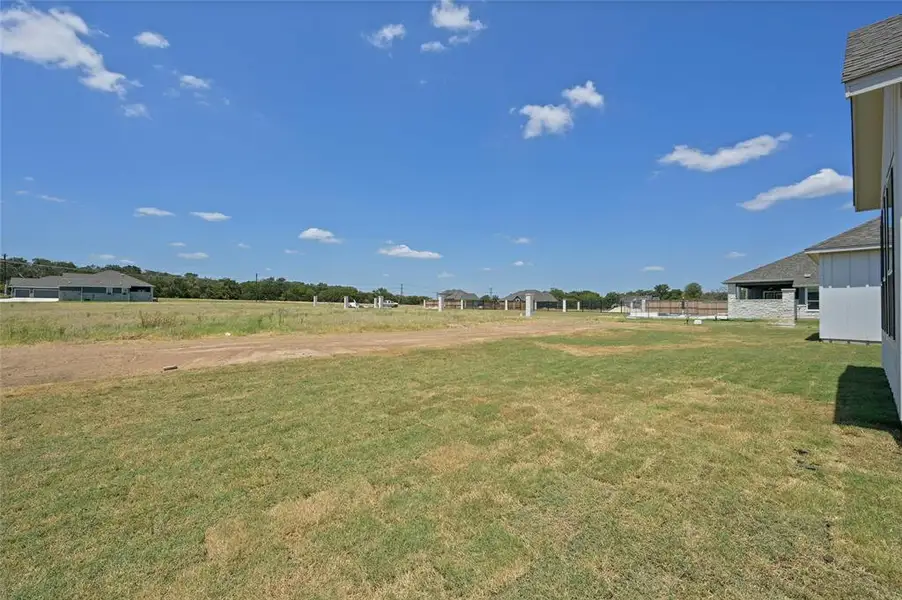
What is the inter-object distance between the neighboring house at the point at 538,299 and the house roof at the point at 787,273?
35.4 metres

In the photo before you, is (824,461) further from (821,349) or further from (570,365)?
(821,349)

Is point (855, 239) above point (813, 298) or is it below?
above

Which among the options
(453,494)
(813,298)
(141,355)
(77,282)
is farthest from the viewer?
(77,282)

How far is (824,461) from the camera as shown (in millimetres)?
3387

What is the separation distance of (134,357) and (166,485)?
27.3 ft

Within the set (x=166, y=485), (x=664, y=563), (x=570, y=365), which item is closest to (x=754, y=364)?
(x=570, y=365)

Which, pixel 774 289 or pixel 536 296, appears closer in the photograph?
pixel 774 289

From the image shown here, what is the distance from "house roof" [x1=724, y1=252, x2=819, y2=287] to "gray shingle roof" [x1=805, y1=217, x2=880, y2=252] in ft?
53.1

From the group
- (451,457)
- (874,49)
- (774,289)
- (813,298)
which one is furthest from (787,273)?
(451,457)

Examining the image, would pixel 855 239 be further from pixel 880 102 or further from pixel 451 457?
pixel 451 457

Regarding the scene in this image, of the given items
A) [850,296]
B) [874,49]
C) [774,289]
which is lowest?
[850,296]

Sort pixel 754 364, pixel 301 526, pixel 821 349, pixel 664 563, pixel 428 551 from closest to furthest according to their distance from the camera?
pixel 664 563, pixel 428 551, pixel 301 526, pixel 754 364, pixel 821 349

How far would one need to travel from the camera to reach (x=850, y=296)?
1199 centimetres

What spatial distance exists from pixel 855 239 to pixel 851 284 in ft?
4.30
